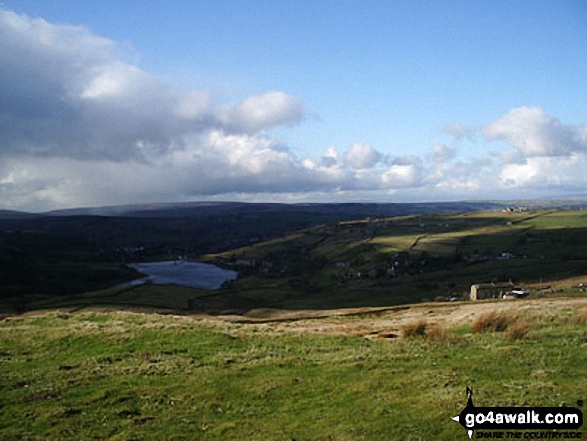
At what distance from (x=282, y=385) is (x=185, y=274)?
14890cm

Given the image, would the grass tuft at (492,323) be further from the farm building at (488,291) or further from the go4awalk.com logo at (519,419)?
the farm building at (488,291)

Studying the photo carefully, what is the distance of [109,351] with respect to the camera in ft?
79.3

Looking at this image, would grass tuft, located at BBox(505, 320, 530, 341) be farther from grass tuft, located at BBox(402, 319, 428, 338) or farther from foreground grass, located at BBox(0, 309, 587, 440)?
grass tuft, located at BBox(402, 319, 428, 338)

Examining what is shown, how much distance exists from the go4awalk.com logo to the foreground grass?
16.3 inches

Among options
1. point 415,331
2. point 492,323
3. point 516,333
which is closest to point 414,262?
point 492,323

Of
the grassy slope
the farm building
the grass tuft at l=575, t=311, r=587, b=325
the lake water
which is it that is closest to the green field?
the grass tuft at l=575, t=311, r=587, b=325

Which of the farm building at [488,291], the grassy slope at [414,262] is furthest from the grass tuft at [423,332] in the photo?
the grassy slope at [414,262]

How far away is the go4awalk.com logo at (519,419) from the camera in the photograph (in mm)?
10797

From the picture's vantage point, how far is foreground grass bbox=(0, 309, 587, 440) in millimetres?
12391

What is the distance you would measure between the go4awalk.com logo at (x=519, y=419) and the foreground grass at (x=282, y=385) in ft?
1.36

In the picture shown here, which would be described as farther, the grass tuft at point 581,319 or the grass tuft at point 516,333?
the grass tuft at point 581,319

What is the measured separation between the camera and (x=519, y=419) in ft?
36.9

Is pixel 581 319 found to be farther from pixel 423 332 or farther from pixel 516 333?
pixel 423 332

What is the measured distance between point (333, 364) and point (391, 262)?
113248 millimetres
